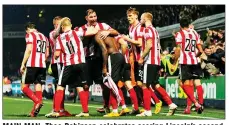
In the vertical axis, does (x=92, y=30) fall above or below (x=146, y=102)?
above

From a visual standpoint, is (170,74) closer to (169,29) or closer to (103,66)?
(169,29)

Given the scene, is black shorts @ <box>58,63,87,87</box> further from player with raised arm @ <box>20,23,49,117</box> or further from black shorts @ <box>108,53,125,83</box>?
player with raised arm @ <box>20,23,49,117</box>

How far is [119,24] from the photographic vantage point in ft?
63.4

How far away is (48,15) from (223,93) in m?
13.7

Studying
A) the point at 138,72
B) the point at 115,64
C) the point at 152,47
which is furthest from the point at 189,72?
the point at 115,64

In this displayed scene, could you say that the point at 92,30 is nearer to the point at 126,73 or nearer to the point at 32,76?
the point at 126,73

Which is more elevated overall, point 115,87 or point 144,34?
point 144,34

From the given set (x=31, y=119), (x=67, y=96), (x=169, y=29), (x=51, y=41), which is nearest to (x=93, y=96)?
(x=67, y=96)

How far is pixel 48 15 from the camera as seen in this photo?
23625mm

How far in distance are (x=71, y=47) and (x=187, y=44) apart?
248 cm

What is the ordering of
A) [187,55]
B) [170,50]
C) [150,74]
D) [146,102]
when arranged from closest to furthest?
1. [146,102]
2. [150,74]
3. [187,55]
4. [170,50]

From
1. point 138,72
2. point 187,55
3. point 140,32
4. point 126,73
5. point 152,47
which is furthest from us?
point 187,55

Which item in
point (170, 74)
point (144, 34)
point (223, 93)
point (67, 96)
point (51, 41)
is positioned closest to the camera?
point (144, 34)

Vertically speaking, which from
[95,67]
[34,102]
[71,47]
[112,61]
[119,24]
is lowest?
[34,102]
